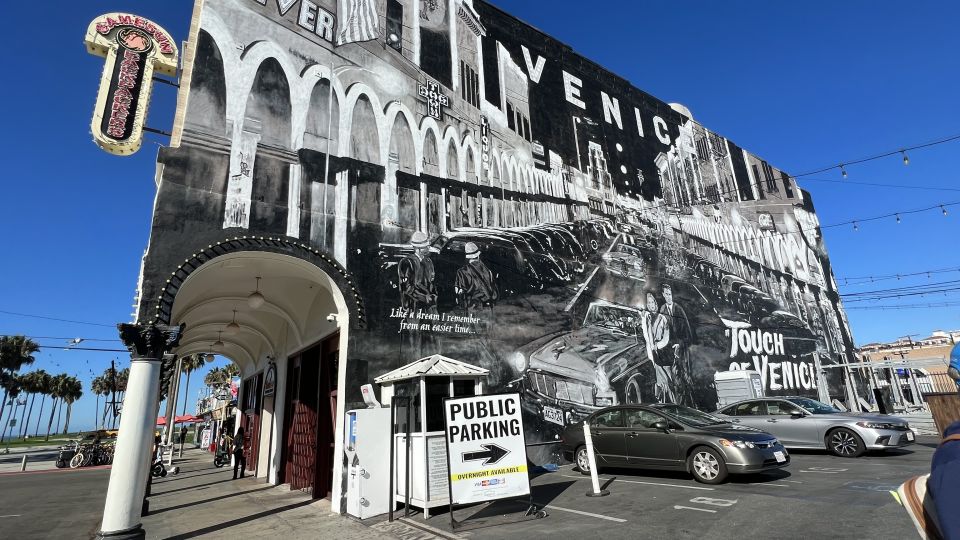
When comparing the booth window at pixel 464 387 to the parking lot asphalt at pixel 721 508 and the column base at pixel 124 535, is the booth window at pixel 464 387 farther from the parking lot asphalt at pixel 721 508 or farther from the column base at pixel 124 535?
the column base at pixel 124 535

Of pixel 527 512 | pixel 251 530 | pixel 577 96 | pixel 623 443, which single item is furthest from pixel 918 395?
pixel 251 530

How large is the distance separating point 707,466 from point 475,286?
23.9 feet

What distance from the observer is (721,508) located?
7.32m

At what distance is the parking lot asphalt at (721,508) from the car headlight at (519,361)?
3.80m

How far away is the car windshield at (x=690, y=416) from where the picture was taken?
33.0 ft

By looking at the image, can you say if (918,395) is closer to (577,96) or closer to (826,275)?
(826,275)

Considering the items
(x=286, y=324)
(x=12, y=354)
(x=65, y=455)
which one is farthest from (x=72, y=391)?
(x=286, y=324)

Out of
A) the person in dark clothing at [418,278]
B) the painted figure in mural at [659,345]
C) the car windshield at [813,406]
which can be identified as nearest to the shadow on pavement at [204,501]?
the person in dark clothing at [418,278]

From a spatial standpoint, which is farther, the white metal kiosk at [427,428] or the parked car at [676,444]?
the parked car at [676,444]

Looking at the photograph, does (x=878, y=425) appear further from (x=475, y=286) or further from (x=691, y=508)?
(x=475, y=286)

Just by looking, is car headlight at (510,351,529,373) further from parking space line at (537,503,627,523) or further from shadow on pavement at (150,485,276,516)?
shadow on pavement at (150,485,276,516)

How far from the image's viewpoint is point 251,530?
8531 millimetres

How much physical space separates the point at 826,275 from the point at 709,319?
18247mm

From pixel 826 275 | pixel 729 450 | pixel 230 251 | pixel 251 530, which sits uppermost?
pixel 826 275
